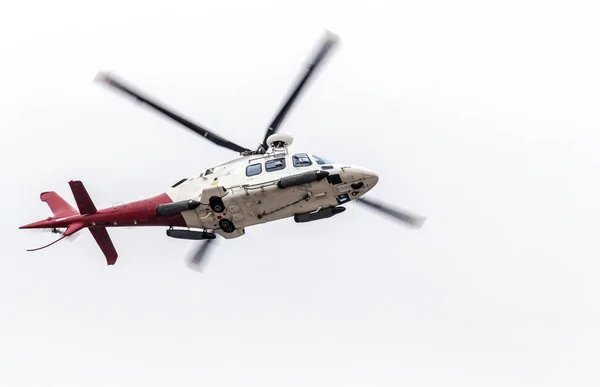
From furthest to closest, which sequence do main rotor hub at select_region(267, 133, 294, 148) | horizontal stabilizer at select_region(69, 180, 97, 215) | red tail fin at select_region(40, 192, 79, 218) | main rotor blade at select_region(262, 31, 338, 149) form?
red tail fin at select_region(40, 192, 79, 218), horizontal stabilizer at select_region(69, 180, 97, 215), main rotor hub at select_region(267, 133, 294, 148), main rotor blade at select_region(262, 31, 338, 149)

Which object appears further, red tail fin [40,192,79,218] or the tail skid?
red tail fin [40,192,79,218]

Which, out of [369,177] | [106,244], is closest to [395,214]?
[369,177]

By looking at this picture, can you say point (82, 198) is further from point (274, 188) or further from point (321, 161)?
point (321, 161)

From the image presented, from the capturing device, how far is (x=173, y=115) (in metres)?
24.0

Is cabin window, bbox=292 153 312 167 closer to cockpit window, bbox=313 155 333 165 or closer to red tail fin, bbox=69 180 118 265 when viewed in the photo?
cockpit window, bbox=313 155 333 165

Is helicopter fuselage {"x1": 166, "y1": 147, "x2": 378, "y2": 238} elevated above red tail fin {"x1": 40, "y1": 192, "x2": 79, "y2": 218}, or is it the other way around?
helicopter fuselage {"x1": 166, "y1": 147, "x2": 378, "y2": 238}

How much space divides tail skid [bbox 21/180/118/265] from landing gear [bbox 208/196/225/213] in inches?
165

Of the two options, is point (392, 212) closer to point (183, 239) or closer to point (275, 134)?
point (275, 134)

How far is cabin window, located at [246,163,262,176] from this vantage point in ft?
78.0

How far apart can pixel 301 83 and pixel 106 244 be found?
28.0ft

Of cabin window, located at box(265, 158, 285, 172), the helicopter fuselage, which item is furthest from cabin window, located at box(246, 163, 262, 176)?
cabin window, located at box(265, 158, 285, 172)

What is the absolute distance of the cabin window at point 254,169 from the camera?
23.8 meters

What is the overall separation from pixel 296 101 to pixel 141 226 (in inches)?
251

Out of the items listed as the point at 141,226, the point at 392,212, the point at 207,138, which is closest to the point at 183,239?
the point at 141,226
